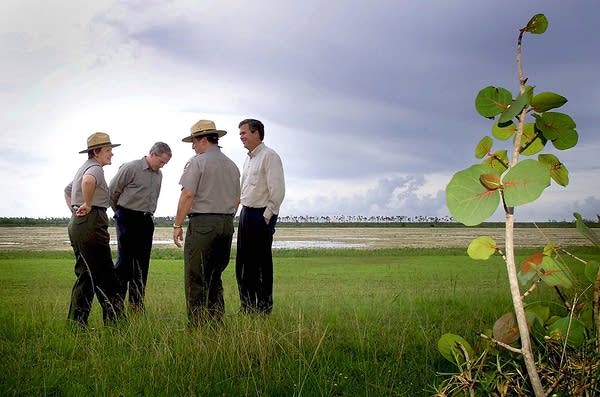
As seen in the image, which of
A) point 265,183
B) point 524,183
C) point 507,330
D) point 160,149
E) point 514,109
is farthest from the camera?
point 160,149

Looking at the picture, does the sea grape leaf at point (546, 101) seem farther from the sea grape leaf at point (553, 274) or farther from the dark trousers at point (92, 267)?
the dark trousers at point (92, 267)

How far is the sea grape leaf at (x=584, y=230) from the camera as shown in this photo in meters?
1.86

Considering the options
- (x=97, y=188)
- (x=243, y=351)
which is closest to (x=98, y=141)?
(x=97, y=188)

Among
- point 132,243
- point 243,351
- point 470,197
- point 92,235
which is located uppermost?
point 470,197

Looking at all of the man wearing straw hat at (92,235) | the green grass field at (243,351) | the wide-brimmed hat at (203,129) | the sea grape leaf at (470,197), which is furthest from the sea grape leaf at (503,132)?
the man wearing straw hat at (92,235)

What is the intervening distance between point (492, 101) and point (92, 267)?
5280mm

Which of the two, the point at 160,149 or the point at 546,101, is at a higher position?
the point at 160,149

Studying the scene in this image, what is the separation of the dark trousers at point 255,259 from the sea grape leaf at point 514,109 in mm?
4847

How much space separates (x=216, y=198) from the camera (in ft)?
19.1

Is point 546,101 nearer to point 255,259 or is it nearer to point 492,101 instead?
point 492,101

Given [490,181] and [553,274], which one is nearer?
[490,181]

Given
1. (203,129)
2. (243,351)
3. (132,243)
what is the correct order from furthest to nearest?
(132,243), (203,129), (243,351)

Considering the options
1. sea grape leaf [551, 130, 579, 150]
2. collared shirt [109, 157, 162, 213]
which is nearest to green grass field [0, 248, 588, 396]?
sea grape leaf [551, 130, 579, 150]

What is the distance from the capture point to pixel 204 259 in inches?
226
